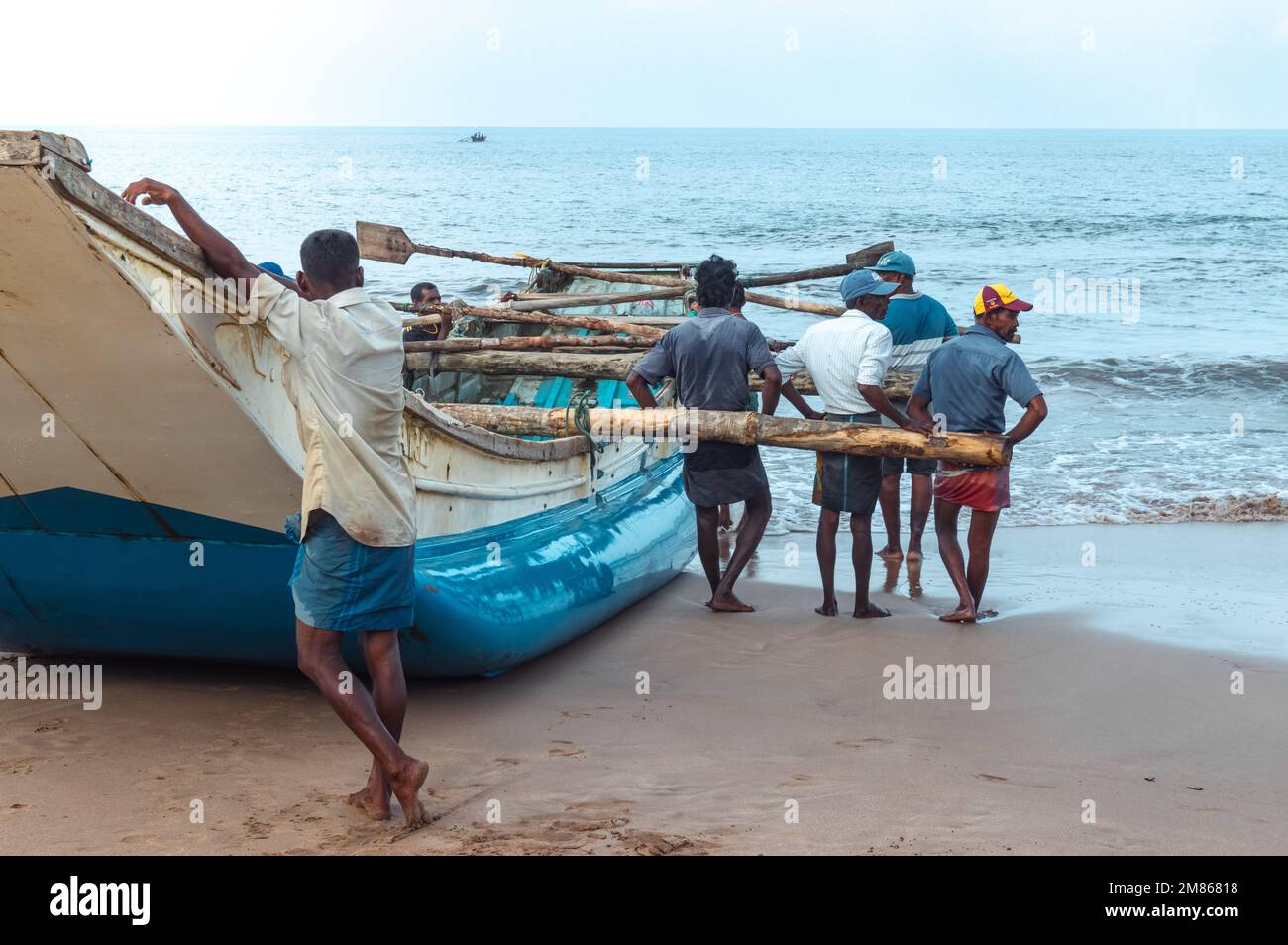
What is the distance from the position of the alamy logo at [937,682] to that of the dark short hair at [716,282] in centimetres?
198

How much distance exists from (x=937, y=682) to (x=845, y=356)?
175cm

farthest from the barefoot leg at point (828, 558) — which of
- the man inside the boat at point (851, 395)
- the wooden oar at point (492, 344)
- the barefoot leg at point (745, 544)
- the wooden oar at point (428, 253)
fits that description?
the wooden oar at point (428, 253)

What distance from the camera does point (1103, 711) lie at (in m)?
5.14

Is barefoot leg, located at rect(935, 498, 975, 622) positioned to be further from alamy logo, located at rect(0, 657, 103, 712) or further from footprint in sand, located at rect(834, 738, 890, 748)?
alamy logo, located at rect(0, 657, 103, 712)

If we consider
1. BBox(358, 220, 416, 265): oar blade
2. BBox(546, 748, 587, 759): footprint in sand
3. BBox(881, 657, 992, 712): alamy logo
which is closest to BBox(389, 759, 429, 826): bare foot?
BBox(546, 748, 587, 759): footprint in sand

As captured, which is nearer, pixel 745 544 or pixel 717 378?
pixel 717 378

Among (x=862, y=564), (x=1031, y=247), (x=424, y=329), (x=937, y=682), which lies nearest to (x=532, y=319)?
(x=424, y=329)

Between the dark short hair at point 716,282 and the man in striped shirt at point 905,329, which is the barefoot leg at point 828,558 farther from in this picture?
the dark short hair at point 716,282

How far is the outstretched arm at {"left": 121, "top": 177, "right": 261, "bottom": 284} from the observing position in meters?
3.51

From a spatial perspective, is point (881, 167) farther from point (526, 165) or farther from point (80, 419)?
point (80, 419)

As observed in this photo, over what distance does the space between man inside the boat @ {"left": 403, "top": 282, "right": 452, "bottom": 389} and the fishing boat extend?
202 centimetres

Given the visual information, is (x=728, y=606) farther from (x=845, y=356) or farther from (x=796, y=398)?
(x=845, y=356)

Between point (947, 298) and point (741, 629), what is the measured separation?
64.2 feet

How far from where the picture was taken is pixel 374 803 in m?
3.82
